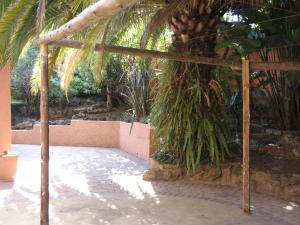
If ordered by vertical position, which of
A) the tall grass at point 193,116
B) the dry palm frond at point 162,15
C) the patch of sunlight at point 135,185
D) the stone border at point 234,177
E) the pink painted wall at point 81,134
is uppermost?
the dry palm frond at point 162,15

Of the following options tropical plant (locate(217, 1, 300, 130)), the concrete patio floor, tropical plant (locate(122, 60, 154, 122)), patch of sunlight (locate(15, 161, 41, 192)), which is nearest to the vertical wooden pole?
the concrete patio floor

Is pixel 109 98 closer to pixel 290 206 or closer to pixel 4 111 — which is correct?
pixel 4 111

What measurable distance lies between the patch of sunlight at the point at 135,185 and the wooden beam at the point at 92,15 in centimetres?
333

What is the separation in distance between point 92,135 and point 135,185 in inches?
238

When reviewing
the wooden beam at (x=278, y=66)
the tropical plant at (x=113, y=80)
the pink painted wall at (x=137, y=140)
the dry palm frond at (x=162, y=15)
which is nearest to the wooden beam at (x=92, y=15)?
the dry palm frond at (x=162, y=15)

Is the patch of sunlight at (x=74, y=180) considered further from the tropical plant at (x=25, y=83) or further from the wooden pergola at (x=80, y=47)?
the tropical plant at (x=25, y=83)

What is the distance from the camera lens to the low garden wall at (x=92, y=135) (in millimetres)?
12191

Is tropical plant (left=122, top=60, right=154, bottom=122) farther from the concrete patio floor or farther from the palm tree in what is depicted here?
the palm tree

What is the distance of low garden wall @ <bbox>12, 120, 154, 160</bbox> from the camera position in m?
12.2

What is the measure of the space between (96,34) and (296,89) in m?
5.58

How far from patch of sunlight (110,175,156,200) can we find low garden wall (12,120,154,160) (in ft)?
9.67

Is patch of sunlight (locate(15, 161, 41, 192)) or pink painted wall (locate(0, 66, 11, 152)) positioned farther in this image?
pink painted wall (locate(0, 66, 11, 152))

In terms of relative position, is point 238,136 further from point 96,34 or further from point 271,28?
point 96,34

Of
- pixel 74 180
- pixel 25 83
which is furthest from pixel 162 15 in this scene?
pixel 25 83
